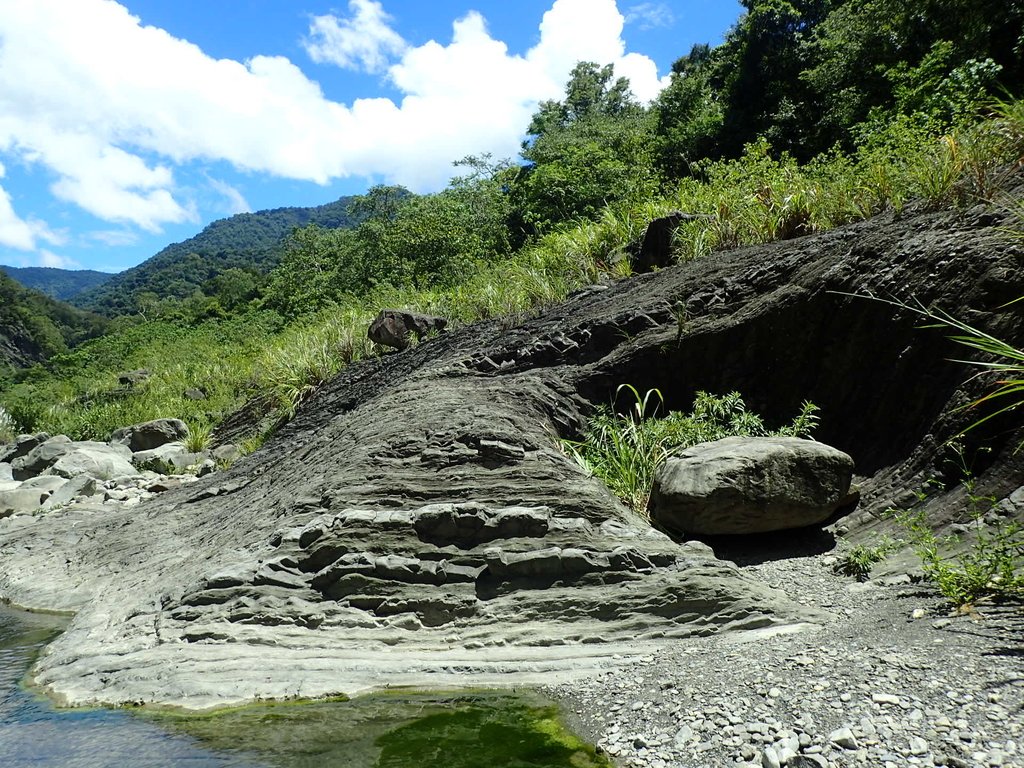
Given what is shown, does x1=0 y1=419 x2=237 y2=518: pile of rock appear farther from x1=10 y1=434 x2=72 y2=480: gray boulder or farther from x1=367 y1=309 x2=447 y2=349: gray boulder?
x1=367 y1=309 x2=447 y2=349: gray boulder

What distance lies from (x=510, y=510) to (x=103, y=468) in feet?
35.3

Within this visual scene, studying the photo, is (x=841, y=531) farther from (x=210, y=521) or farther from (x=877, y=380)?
(x=210, y=521)

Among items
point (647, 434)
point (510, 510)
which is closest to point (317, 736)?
point (510, 510)

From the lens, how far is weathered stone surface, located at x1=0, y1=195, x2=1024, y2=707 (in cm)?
544

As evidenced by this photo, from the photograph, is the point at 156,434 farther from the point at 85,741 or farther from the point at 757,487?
the point at 757,487

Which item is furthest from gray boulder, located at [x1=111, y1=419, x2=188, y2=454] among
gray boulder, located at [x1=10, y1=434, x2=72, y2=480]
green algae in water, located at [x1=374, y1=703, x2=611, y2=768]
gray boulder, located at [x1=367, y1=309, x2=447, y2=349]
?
green algae in water, located at [x1=374, y1=703, x2=611, y2=768]

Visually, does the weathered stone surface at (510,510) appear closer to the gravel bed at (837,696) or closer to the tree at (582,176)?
the gravel bed at (837,696)

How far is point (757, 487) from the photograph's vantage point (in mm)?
6535

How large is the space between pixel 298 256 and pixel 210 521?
86.7 feet

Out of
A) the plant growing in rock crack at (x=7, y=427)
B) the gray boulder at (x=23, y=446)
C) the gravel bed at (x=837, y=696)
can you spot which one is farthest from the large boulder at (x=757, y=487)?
the plant growing in rock crack at (x=7, y=427)

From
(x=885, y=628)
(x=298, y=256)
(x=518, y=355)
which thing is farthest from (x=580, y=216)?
(x=298, y=256)

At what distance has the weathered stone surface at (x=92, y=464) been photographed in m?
13.7

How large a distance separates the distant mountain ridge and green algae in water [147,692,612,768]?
2379 inches

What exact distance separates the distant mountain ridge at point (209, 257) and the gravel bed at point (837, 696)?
61053 mm
